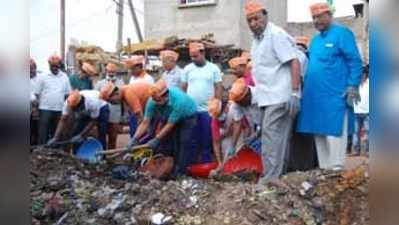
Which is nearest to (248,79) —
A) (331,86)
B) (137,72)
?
(331,86)

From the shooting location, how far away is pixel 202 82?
21.4 ft

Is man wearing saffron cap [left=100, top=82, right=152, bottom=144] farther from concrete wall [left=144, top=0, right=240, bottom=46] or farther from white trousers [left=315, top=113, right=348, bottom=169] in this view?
concrete wall [left=144, top=0, right=240, bottom=46]

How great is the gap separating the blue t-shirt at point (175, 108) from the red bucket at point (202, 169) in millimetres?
439

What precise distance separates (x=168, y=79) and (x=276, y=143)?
8.63 feet

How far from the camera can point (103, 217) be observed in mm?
4227

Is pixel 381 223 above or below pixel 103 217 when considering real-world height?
above

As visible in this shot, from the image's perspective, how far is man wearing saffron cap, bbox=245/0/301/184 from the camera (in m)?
4.69

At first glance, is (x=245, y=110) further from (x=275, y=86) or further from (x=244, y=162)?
(x=275, y=86)

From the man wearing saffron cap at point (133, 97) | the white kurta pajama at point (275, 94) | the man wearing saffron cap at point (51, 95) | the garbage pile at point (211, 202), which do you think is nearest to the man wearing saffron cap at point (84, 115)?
the man wearing saffron cap at point (51, 95)

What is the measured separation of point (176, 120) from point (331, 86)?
1591mm

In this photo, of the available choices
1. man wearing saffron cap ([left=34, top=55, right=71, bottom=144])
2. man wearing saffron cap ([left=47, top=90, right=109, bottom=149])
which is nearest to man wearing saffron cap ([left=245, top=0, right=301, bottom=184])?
man wearing saffron cap ([left=47, top=90, right=109, bottom=149])

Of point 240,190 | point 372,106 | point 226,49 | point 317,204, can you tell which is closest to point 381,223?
point 372,106

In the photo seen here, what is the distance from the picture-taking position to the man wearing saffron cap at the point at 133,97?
6.40 m

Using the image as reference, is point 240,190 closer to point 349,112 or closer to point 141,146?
point 349,112
